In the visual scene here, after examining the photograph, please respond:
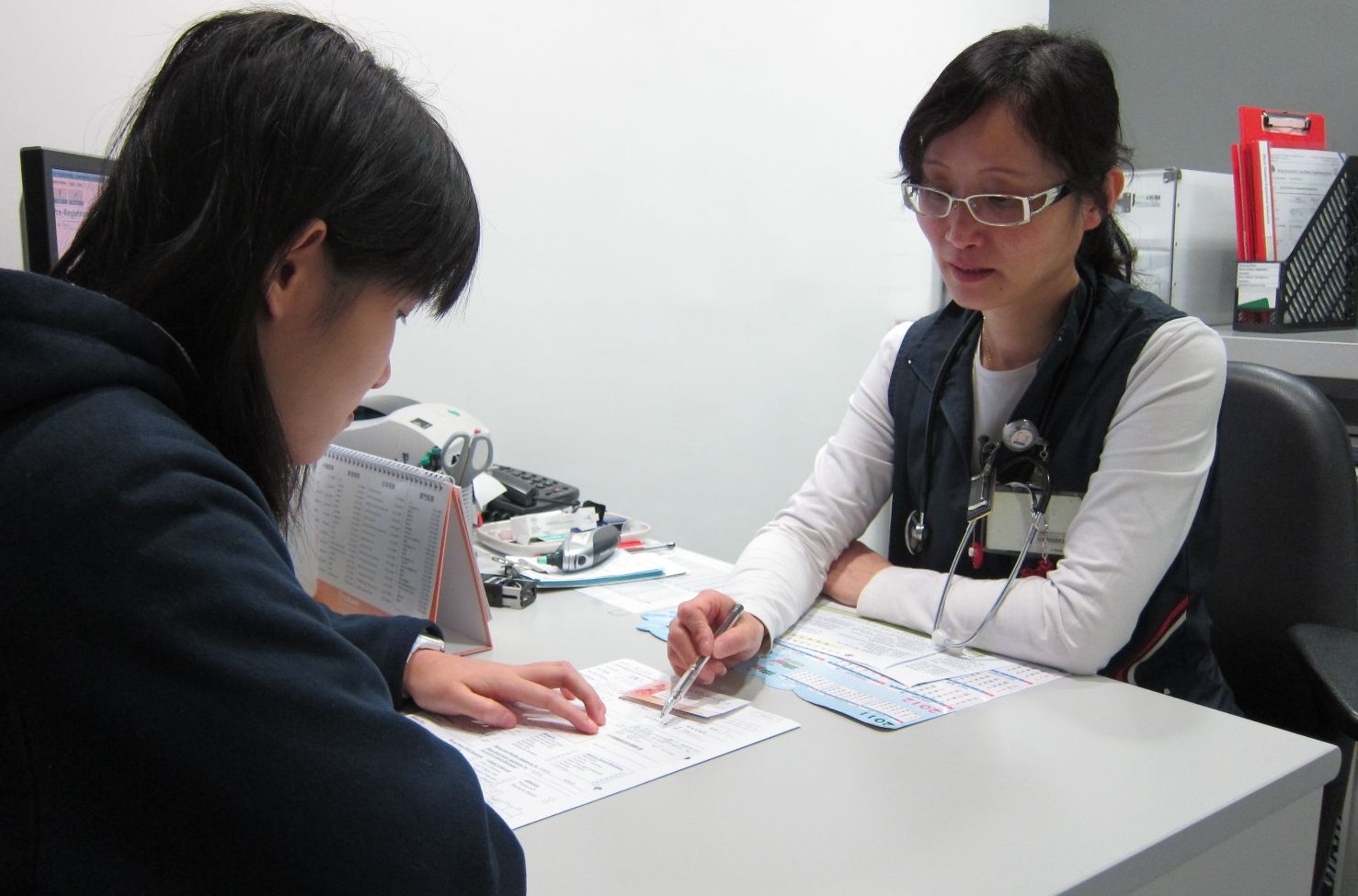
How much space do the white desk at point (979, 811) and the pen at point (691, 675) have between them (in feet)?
0.21

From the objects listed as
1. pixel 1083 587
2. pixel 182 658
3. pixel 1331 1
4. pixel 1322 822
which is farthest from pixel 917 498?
pixel 1331 1

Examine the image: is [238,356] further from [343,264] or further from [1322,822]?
[1322,822]

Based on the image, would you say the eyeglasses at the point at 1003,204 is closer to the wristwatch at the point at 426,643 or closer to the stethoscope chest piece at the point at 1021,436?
the stethoscope chest piece at the point at 1021,436

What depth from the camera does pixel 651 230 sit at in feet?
8.02

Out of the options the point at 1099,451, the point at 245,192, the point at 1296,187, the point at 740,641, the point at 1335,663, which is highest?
the point at 245,192

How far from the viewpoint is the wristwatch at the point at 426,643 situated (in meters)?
1.07

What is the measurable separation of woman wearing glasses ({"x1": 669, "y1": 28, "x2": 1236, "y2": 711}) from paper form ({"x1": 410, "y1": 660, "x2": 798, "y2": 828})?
0.11 m

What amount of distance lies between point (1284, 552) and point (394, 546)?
46.4 inches

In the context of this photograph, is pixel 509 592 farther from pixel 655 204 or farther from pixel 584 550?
pixel 655 204

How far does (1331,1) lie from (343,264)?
2.66 metres

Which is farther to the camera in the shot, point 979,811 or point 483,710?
point 483,710

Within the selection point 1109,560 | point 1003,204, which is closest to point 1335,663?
point 1109,560

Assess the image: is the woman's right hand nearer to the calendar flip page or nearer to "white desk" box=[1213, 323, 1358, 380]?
the calendar flip page

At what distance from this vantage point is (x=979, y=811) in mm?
832
